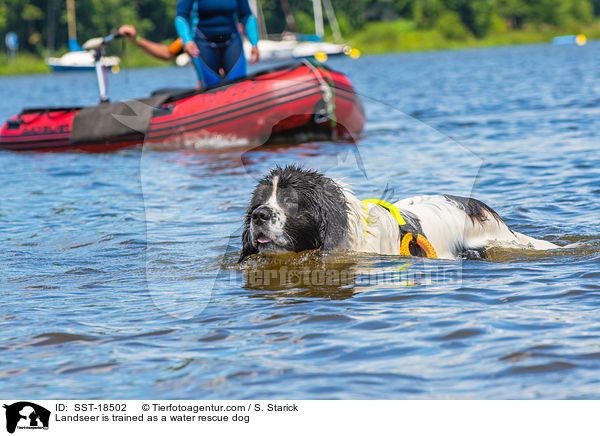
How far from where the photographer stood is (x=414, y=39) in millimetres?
67438

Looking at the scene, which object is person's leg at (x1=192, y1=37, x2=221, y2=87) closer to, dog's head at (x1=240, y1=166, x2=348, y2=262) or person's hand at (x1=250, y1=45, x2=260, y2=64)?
person's hand at (x1=250, y1=45, x2=260, y2=64)

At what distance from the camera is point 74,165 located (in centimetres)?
1117

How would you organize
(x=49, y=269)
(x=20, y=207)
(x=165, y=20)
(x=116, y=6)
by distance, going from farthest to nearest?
(x=165, y=20) < (x=116, y=6) < (x=20, y=207) < (x=49, y=269)

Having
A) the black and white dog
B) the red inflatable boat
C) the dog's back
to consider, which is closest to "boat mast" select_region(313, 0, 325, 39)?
the red inflatable boat

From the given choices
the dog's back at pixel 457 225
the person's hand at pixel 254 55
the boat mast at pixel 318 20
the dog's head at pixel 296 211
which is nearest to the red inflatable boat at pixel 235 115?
the person's hand at pixel 254 55

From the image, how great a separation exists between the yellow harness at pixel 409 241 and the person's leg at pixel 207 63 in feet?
20.1

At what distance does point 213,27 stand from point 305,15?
58086 mm

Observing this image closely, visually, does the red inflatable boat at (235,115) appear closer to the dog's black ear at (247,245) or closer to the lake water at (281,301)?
the lake water at (281,301)

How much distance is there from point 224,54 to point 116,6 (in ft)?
177

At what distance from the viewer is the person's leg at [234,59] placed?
10.9m
